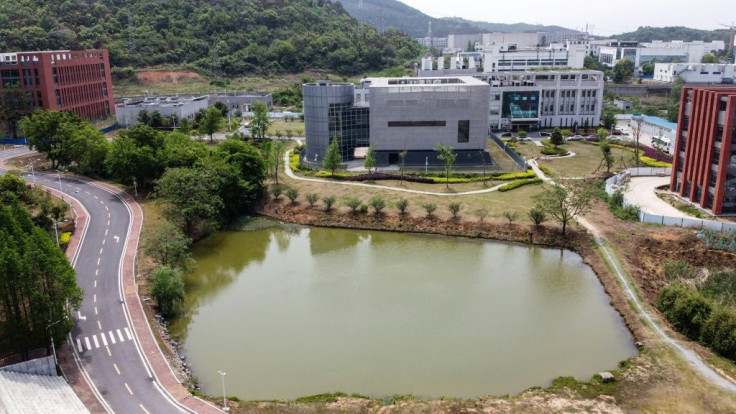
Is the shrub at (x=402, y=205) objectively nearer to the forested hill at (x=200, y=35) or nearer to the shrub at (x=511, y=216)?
the shrub at (x=511, y=216)

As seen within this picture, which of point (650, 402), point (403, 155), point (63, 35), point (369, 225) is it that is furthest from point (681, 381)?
point (63, 35)

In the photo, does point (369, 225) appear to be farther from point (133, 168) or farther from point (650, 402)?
point (650, 402)

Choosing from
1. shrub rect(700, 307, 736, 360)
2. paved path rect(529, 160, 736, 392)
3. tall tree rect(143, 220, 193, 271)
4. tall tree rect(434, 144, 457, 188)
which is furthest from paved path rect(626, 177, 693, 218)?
tall tree rect(143, 220, 193, 271)

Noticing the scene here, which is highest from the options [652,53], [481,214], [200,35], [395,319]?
[200,35]

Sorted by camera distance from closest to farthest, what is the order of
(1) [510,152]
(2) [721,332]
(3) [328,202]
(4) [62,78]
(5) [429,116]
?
(2) [721,332] → (3) [328,202] → (5) [429,116] → (1) [510,152] → (4) [62,78]

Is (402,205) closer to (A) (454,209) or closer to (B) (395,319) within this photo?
(A) (454,209)

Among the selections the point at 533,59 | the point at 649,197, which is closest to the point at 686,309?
the point at 649,197
